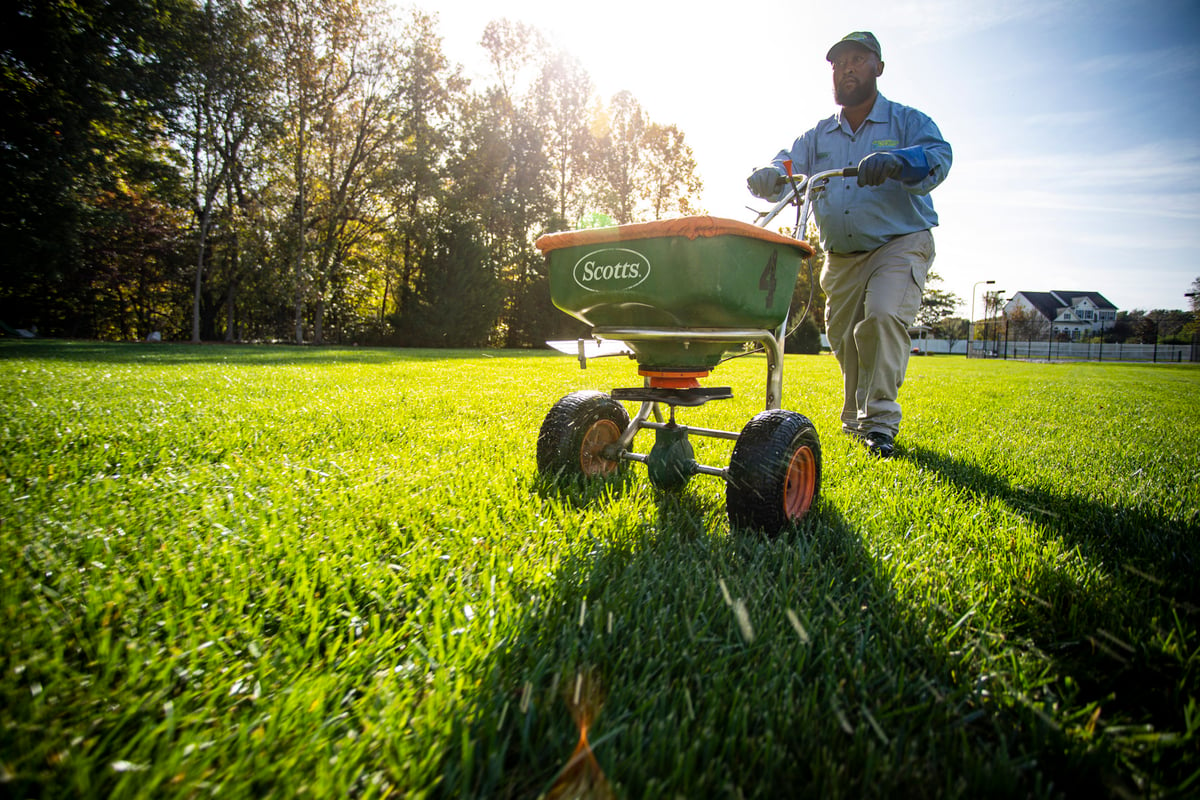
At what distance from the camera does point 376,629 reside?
1366 millimetres

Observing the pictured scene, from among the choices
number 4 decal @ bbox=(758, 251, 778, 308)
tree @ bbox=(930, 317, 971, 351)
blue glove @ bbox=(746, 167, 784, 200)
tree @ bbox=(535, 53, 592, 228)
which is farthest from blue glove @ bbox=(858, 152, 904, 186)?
tree @ bbox=(930, 317, 971, 351)

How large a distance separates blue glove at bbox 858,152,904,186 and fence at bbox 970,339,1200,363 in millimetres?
53211

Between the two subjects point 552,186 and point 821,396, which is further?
point 552,186

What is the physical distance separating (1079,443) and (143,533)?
5536 mm

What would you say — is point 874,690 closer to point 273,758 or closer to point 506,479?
point 273,758

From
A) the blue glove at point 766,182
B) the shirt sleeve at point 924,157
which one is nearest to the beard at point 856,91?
the shirt sleeve at point 924,157

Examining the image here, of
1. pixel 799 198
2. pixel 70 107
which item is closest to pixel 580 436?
pixel 799 198

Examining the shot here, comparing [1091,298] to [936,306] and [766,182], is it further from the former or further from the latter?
[766,182]

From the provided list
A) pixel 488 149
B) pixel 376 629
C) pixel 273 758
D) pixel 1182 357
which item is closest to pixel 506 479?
pixel 376 629

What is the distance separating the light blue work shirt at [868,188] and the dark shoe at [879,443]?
1.27 metres

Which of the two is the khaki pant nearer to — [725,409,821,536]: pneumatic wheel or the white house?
[725,409,821,536]: pneumatic wheel

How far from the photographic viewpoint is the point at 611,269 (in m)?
2.24

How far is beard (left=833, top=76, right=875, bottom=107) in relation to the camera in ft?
12.3

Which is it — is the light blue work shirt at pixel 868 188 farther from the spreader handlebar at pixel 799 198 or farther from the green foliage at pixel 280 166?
the green foliage at pixel 280 166
